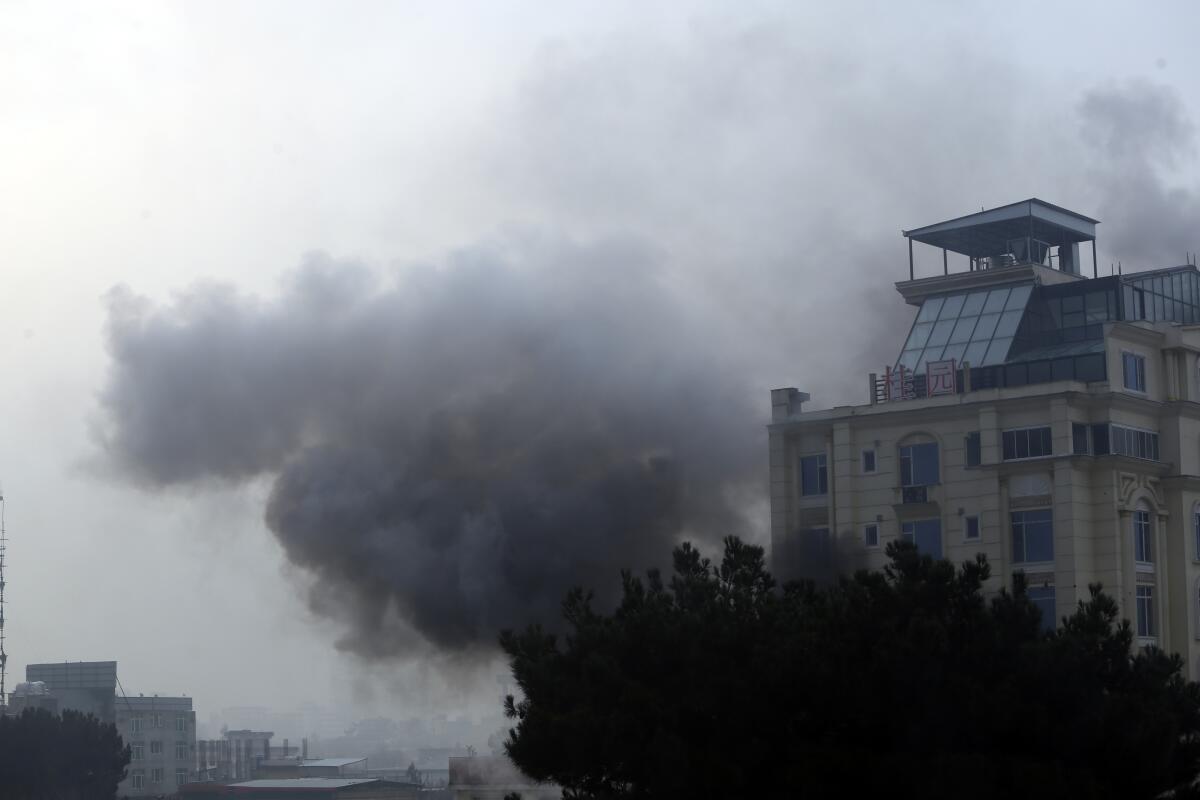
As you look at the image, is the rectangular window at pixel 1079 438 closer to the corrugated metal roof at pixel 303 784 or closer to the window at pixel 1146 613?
the window at pixel 1146 613

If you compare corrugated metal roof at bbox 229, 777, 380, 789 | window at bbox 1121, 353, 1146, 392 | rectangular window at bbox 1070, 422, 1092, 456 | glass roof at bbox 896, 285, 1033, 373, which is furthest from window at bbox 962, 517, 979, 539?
corrugated metal roof at bbox 229, 777, 380, 789

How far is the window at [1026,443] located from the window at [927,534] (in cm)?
549

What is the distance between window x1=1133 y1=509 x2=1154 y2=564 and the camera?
9262 cm

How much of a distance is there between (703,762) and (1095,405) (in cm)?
4571

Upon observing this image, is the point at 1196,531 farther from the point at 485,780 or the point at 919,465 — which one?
the point at 485,780

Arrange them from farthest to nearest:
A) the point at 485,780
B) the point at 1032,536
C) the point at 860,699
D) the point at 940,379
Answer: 1. the point at 485,780
2. the point at 940,379
3. the point at 1032,536
4. the point at 860,699

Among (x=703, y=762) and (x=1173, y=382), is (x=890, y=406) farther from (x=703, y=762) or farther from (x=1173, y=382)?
(x=703, y=762)

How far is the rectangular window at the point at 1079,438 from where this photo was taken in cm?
9125

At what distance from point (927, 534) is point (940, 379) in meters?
8.99

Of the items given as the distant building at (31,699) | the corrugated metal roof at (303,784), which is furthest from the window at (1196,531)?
the distant building at (31,699)

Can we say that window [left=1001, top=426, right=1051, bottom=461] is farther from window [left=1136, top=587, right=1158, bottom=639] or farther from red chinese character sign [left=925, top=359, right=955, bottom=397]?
window [left=1136, top=587, right=1158, bottom=639]

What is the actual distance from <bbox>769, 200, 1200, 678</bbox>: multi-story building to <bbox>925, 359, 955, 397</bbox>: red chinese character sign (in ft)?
0.28

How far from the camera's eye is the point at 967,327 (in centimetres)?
10088

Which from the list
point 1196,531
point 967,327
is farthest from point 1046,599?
point 967,327
